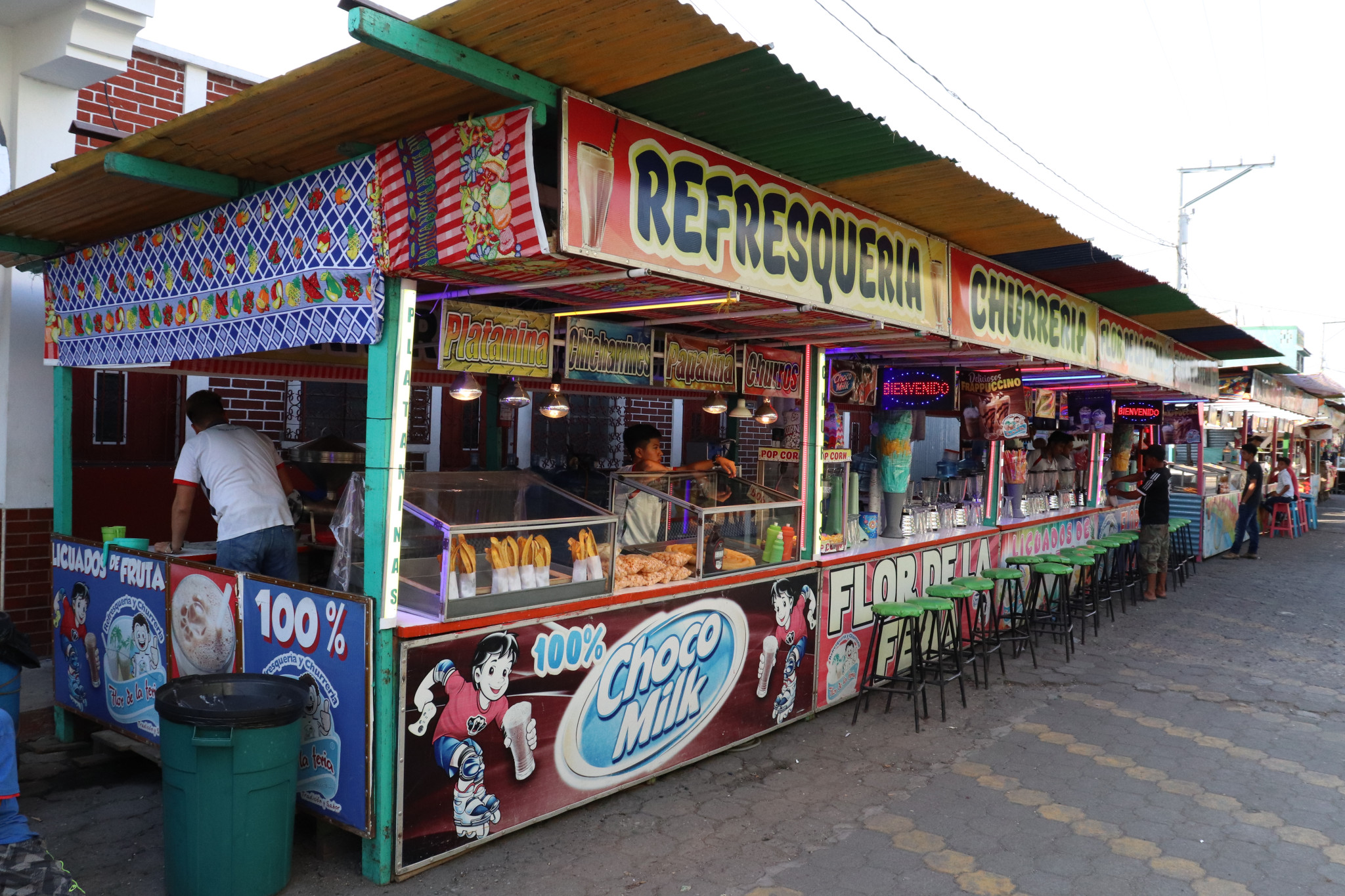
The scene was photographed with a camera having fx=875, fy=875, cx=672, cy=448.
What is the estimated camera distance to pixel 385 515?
12.2 ft

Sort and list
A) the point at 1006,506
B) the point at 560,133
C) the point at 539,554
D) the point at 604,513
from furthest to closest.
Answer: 1. the point at 1006,506
2. the point at 604,513
3. the point at 539,554
4. the point at 560,133

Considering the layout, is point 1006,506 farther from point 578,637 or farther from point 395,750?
point 395,750

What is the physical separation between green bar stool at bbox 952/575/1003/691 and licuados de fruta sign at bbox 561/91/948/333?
2488 mm

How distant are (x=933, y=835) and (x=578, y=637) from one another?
6.73 ft

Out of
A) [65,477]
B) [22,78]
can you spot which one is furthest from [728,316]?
[22,78]

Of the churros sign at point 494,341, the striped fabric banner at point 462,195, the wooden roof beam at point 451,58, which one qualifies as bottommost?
the churros sign at point 494,341

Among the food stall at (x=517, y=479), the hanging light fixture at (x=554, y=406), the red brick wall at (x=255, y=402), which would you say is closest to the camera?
the food stall at (x=517, y=479)

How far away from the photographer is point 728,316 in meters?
5.04

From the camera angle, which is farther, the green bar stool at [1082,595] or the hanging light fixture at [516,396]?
the green bar stool at [1082,595]

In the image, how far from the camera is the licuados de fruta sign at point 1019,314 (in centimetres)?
654

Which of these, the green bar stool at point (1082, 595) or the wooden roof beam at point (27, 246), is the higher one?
the wooden roof beam at point (27, 246)

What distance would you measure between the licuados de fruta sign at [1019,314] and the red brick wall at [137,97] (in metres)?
6.58

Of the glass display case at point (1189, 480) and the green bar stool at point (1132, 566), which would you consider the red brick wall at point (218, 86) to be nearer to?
the green bar stool at point (1132, 566)

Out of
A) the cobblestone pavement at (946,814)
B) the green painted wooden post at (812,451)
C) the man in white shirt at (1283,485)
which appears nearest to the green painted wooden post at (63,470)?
the cobblestone pavement at (946,814)
